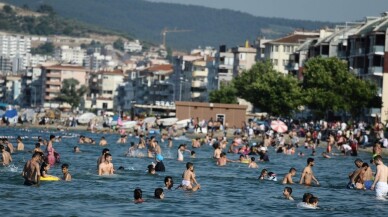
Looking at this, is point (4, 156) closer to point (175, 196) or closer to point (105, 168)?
point (105, 168)

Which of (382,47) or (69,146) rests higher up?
(382,47)

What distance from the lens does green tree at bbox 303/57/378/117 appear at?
104 meters

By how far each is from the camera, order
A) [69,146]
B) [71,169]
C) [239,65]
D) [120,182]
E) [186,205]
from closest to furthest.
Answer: [186,205] < [120,182] < [71,169] < [69,146] < [239,65]

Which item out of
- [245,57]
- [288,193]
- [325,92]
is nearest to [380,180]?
[288,193]

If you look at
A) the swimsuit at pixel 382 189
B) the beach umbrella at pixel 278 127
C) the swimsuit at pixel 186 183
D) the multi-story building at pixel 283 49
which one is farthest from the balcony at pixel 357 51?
the swimsuit at pixel 382 189

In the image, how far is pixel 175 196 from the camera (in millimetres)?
42625

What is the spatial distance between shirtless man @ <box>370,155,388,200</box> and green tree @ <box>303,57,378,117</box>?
60.7 metres

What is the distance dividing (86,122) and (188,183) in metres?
97.5

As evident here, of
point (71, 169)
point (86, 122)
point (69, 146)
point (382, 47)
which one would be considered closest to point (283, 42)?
point (86, 122)

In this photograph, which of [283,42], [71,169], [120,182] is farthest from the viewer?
[283,42]

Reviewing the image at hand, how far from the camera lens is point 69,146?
81188 mm

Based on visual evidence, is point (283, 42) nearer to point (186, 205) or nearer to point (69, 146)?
point (69, 146)

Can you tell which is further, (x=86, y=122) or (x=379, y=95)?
(x=86, y=122)

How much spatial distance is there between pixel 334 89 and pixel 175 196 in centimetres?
6359
